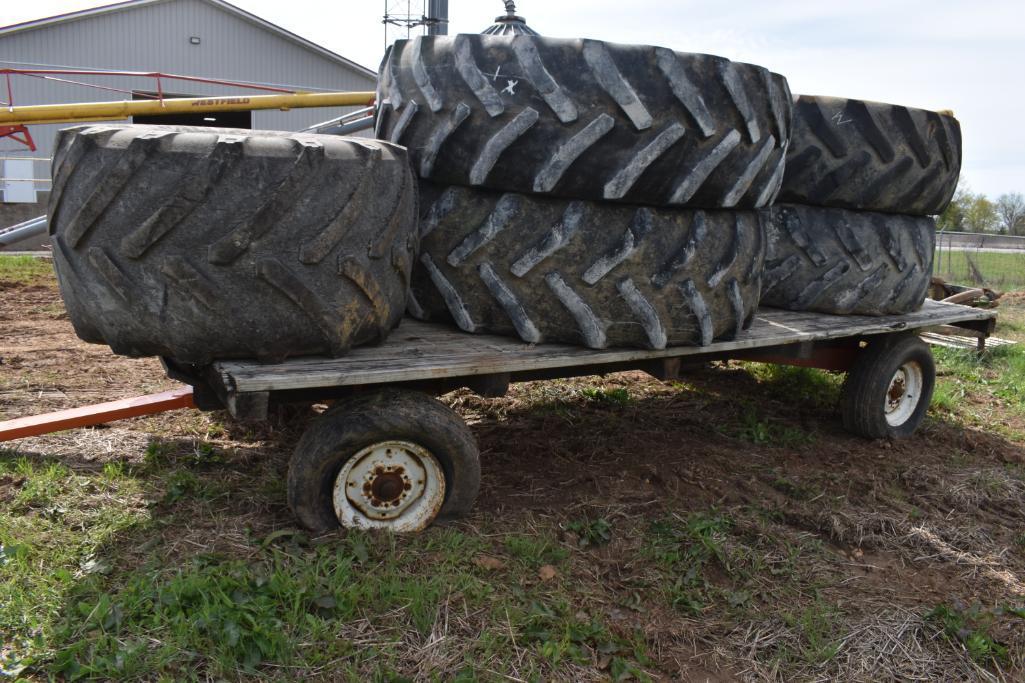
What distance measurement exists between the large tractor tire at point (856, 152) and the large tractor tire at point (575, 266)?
1215 millimetres

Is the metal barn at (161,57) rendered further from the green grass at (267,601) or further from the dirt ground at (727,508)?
the green grass at (267,601)

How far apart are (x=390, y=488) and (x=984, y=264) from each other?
18060 millimetres

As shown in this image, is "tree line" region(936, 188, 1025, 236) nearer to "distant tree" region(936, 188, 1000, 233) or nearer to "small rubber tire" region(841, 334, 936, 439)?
"distant tree" region(936, 188, 1000, 233)

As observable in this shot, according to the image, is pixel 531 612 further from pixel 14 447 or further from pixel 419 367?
pixel 14 447

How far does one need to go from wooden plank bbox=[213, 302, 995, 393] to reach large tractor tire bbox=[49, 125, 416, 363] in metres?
0.11

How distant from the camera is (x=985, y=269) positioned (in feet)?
55.8

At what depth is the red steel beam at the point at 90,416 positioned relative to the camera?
3.66 metres

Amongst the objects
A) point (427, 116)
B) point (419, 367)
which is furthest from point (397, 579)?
point (427, 116)

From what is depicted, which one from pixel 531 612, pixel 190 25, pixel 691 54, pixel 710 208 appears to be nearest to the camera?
pixel 531 612

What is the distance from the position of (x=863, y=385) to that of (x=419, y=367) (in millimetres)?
2919

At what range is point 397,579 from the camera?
2740mm

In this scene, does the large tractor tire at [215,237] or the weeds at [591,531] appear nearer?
the large tractor tire at [215,237]

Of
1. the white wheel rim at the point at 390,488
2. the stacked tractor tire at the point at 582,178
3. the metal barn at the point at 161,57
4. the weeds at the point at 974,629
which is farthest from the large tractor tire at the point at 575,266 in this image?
the metal barn at the point at 161,57

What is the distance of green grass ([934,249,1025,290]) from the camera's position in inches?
546
